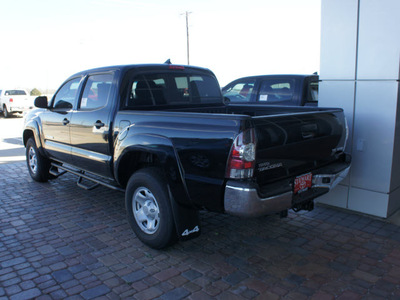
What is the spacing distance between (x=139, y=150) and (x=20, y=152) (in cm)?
721

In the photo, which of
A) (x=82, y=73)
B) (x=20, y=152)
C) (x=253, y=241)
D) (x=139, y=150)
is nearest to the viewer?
(x=139, y=150)

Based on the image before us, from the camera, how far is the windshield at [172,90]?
4.44m

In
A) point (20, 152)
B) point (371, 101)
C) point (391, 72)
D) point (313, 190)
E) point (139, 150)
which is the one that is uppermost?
point (391, 72)

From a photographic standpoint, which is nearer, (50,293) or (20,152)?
(50,293)

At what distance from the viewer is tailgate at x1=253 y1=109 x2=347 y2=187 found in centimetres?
307

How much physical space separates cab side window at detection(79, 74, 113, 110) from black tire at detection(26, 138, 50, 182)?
1.90 meters

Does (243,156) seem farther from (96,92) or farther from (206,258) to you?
(96,92)

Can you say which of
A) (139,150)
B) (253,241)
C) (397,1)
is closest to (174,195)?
(139,150)

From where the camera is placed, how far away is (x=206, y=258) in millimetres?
3645

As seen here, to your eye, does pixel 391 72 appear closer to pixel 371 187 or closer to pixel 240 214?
pixel 371 187

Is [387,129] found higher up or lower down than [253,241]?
higher up

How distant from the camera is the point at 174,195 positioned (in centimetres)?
347

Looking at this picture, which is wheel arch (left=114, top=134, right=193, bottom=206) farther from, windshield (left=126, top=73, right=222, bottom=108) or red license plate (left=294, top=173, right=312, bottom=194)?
red license plate (left=294, top=173, right=312, bottom=194)

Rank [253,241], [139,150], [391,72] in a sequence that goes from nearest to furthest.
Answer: [139,150]
[253,241]
[391,72]
